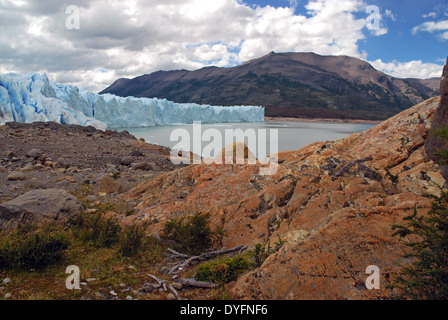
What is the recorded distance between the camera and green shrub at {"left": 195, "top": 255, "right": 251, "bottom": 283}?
3877 mm

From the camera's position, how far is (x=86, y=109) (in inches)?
1558

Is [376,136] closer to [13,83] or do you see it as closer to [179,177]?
[179,177]

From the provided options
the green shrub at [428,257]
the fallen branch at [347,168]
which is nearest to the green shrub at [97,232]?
the fallen branch at [347,168]

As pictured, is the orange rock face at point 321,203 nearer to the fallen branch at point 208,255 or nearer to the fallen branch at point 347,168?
the fallen branch at point 347,168

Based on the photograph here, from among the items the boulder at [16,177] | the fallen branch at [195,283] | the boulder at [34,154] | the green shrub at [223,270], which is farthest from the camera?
the boulder at [34,154]

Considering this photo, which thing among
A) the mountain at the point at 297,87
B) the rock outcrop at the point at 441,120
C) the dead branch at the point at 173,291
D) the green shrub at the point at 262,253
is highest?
the mountain at the point at 297,87

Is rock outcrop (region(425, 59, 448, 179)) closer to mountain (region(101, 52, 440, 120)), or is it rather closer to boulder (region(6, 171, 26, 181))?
boulder (region(6, 171, 26, 181))

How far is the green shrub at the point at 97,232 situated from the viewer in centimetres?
527

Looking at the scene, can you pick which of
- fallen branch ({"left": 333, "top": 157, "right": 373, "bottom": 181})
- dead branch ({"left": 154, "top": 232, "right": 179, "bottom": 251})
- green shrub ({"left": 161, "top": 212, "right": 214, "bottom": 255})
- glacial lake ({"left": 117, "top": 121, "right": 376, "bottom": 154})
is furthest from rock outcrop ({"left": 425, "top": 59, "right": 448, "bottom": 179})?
glacial lake ({"left": 117, "top": 121, "right": 376, "bottom": 154})

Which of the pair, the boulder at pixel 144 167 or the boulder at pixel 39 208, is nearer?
the boulder at pixel 39 208

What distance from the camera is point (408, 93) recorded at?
153000 millimetres

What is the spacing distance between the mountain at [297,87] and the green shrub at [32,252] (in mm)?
88792

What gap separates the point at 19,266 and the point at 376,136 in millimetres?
6324

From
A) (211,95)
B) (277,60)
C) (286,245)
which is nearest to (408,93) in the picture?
(277,60)
